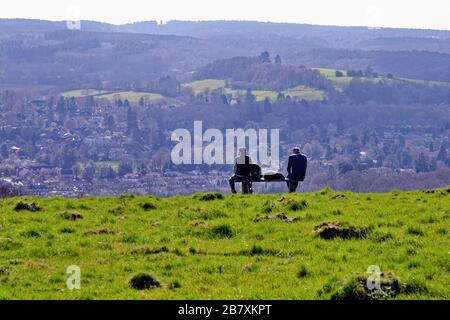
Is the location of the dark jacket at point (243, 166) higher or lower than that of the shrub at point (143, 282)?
lower

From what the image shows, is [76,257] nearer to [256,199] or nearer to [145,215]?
[145,215]

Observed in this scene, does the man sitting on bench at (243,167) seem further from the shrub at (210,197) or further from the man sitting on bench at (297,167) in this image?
the shrub at (210,197)

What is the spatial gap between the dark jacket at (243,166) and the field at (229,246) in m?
3.90

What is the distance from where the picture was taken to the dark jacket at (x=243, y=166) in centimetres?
3134

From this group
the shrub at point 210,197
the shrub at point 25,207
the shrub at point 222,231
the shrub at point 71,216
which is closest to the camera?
the shrub at point 222,231

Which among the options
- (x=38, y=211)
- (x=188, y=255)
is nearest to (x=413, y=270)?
(x=188, y=255)

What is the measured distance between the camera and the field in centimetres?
1502

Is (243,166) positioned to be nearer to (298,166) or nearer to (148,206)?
(298,166)

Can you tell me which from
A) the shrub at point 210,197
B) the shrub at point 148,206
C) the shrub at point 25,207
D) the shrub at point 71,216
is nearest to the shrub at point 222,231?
the shrub at point 71,216

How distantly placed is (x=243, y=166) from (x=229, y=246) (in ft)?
39.8

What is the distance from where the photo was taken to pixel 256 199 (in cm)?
2697

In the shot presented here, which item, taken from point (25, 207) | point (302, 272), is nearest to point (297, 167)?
point (25, 207)

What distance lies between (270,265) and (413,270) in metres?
3.08
